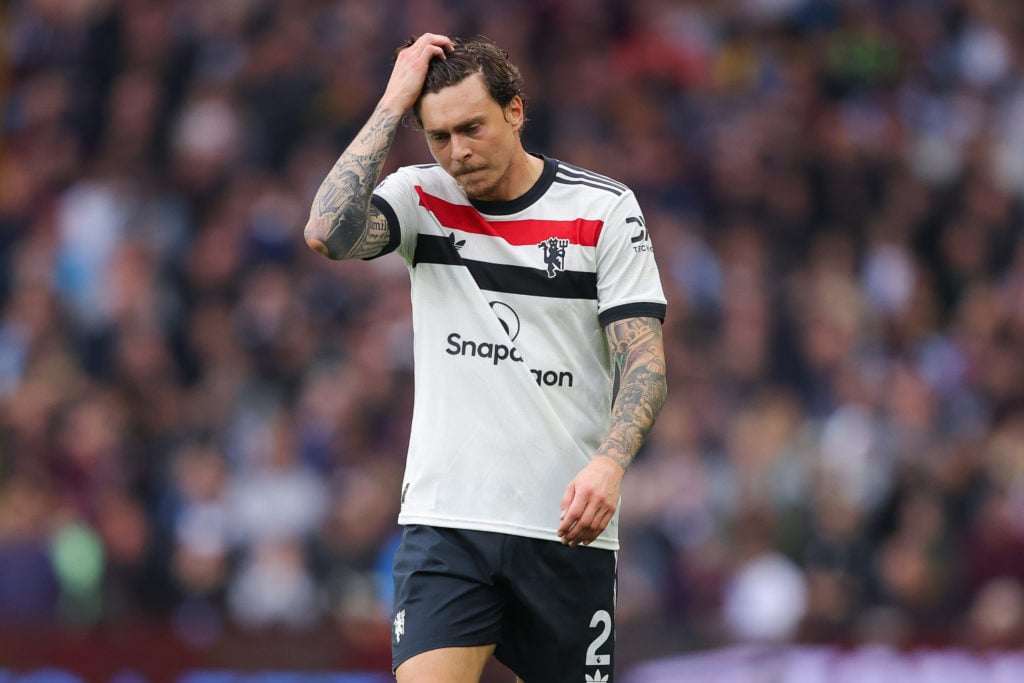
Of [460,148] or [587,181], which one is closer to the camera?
[460,148]

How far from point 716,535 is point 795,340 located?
6.68 feet

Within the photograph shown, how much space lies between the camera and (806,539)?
37.6 ft

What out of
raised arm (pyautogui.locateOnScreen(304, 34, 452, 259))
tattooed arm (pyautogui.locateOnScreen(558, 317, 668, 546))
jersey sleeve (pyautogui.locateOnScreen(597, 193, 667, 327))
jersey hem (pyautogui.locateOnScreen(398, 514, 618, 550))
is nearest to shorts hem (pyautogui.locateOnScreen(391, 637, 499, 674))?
jersey hem (pyautogui.locateOnScreen(398, 514, 618, 550))

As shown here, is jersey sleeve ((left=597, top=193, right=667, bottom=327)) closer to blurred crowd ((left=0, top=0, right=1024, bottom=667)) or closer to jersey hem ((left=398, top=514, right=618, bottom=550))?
jersey hem ((left=398, top=514, right=618, bottom=550))

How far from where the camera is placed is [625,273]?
17.7 feet

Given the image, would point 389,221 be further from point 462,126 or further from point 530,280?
point 530,280

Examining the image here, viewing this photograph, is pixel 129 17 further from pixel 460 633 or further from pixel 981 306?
pixel 460 633

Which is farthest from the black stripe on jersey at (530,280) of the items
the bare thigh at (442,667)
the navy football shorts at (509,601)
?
the bare thigh at (442,667)

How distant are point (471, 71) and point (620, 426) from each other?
123 cm

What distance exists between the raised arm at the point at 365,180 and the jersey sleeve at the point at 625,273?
718 mm

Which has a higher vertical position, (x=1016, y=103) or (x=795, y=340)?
(x=1016, y=103)

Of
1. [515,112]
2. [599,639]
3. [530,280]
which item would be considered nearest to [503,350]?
[530,280]

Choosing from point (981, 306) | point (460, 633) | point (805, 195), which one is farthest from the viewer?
point (805, 195)

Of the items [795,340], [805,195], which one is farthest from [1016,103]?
[795,340]
